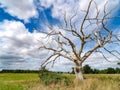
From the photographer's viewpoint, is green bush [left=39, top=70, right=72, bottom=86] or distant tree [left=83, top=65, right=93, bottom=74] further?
distant tree [left=83, top=65, right=93, bottom=74]

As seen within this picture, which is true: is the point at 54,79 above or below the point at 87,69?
below

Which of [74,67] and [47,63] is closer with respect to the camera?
[74,67]

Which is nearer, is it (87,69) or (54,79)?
(54,79)

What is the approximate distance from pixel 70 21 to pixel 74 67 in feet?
15.6

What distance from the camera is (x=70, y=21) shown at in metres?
25.3

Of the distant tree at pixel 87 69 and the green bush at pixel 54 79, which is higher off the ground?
the distant tree at pixel 87 69

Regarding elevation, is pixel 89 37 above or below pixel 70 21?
below

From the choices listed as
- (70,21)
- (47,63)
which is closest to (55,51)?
(47,63)

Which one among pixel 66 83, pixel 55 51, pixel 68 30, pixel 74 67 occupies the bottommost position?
pixel 66 83

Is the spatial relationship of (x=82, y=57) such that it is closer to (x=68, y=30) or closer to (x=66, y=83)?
(x=68, y=30)

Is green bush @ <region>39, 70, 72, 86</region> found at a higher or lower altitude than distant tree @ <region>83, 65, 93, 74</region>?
lower

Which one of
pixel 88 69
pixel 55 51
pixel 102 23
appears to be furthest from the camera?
pixel 88 69

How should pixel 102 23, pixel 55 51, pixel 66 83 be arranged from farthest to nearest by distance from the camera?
1. pixel 55 51
2. pixel 102 23
3. pixel 66 83

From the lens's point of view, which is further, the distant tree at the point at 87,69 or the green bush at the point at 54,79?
the distant tree at the point at 87,69
